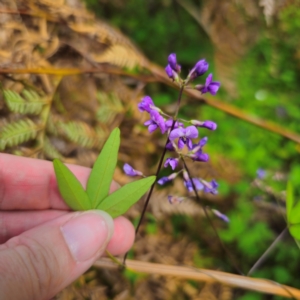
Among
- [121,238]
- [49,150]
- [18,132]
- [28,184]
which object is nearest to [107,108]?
[49,150]

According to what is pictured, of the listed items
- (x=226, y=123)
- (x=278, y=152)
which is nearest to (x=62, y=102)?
(x=226, y=123)

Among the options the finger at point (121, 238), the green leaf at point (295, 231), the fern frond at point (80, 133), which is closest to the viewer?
the green leaf at point (295, 231)

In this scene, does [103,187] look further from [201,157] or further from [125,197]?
[201,157]

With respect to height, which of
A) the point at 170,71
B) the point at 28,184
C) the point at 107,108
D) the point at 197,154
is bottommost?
the point at 28,184

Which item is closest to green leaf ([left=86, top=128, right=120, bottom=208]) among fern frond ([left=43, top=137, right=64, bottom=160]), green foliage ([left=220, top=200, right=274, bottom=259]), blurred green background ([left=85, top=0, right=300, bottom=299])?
fern frond ([left=43, top=137, right=64, bottom=160])

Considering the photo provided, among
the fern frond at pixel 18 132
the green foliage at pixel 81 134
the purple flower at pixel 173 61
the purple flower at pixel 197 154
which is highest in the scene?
the purple flower at pixel 173 61

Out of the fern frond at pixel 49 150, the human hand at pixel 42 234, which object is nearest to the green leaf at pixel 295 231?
the human hand at pixel 42 234

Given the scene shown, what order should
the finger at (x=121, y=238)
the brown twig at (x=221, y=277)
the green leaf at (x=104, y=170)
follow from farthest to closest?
the finger at (x=121, y=238) → the brown twig at (x=221, y=277) → the green leaf at (x=104, y=170)

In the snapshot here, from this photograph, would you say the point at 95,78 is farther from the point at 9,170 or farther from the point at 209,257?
the point at 209,257

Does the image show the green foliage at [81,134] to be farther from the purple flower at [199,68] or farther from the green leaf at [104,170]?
the purple flower at [199,68]
